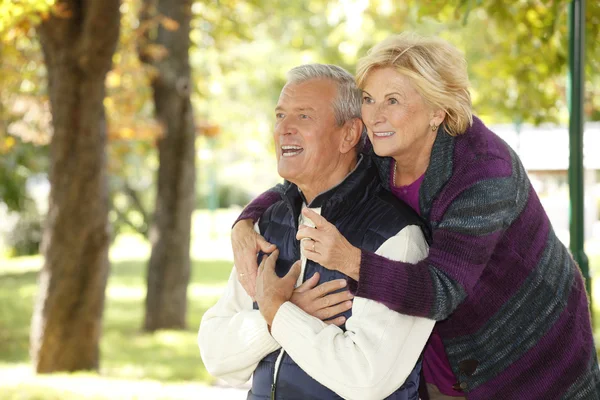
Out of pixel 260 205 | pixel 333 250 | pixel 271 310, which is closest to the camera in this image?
pixel 333 250

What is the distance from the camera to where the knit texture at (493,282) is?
84.9 inches

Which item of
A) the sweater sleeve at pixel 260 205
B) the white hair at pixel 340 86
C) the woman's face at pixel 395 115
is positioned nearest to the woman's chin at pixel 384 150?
the woman's face at pixel 395 115

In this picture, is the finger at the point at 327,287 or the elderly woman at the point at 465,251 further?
the finger at the point at 327,287

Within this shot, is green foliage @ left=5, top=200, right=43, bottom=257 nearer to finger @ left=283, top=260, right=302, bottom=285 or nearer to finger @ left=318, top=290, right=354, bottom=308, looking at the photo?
finger @ left=283, top=260, right=302, bottom=285

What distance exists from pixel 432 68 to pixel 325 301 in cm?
76

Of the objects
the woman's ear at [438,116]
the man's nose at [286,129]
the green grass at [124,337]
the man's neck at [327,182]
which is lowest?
the green grass at [124,337]

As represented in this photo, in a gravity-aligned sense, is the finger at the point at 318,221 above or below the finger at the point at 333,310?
above

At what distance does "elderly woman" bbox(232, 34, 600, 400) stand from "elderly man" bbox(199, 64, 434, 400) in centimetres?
11

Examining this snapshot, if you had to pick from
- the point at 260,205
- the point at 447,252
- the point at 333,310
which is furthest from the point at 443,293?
the point at 260,205

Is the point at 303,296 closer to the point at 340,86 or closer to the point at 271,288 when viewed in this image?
the point at 271,288

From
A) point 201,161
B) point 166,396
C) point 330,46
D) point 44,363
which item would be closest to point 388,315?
point 166,396

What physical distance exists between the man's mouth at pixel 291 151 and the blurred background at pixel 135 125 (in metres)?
1.92

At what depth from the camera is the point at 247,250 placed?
8.66 feet

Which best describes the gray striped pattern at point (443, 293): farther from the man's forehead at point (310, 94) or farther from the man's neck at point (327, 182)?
the man's forehead at point (310, 94)
